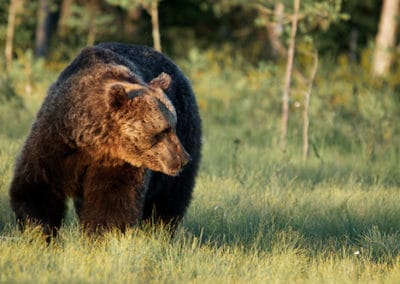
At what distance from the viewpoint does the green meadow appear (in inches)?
186

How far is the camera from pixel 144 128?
16.0 ft

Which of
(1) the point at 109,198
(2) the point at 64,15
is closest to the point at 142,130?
(1) the point at 109,198

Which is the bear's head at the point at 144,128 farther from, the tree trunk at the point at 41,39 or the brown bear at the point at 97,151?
the tree trunk at the point at 41,39

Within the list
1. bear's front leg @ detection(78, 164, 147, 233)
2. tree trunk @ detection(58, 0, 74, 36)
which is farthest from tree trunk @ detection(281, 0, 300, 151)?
tree trunk @ detection(58, 0, 74, 36)

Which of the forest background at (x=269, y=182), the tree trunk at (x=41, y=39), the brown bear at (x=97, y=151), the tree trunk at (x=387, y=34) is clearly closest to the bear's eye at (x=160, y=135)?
the brown bear at (x=97, y=151)

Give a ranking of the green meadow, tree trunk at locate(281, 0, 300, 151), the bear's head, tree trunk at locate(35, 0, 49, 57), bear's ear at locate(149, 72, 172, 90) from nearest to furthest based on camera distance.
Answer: the green meadow < the bear's head < bear's ear at locate(149, 72, 172, 90) < tree trunk at locate(281, 0, 300, 151) < tree trunk at locate(35, 0, 49, 57)

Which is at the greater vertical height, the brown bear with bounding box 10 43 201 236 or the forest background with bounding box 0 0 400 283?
the brown bear with bounding box 10 43 201 236

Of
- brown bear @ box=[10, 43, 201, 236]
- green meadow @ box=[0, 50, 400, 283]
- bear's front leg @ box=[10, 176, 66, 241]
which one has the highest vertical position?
brown bear @ box=[10, 43, 201, 236]

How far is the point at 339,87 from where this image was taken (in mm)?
15430

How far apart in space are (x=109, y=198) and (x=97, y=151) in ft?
1.04

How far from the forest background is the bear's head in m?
0.53

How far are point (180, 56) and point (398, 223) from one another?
61.5 ft

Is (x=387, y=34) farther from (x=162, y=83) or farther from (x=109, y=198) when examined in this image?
(x=109, y=198)

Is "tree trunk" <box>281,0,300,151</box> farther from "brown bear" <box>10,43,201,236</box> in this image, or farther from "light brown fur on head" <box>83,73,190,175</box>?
"light brown fur on head" <box>83,73,190,175</box>
